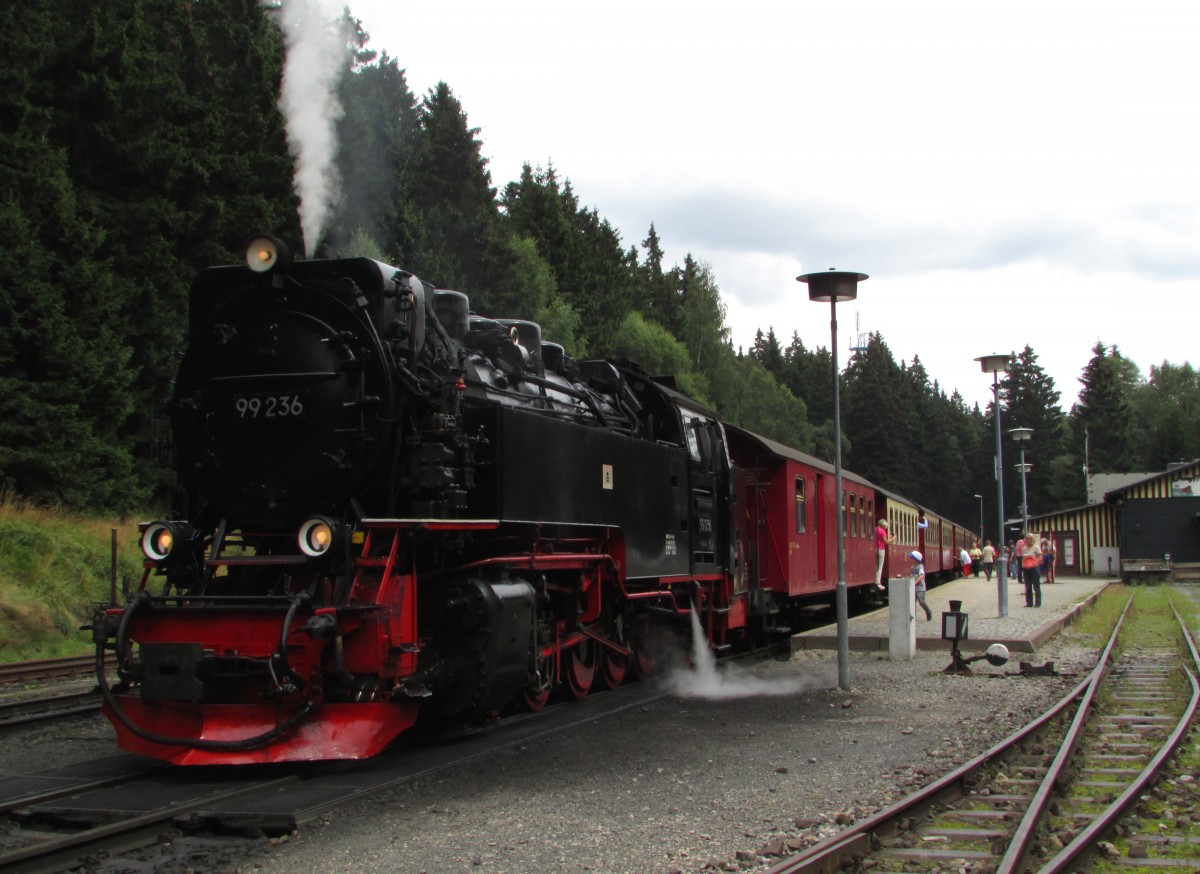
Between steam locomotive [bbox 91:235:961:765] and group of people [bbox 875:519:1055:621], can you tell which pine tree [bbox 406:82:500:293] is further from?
steam locomotive [bbox 91:235:961:765]

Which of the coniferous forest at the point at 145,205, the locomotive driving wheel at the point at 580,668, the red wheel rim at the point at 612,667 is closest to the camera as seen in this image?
the locomotive driving wheel at the point at 580,668

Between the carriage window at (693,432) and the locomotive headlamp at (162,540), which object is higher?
the carriage window at (693,432)

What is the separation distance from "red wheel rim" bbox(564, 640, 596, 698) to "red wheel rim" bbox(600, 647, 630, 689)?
22 centimetres

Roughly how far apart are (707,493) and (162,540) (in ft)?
21.0

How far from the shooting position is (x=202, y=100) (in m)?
24.7

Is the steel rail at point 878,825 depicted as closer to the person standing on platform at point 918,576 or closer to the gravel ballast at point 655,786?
the gravel ballast at point 655,786

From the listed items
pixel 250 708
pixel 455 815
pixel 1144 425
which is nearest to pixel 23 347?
pixel 250 708

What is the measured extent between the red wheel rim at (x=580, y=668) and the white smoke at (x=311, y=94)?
17.2 feet

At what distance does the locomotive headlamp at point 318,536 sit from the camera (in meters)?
6.62

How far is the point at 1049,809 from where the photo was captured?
5934mm

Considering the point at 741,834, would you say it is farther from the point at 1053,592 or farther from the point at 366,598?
the point at 1053,592

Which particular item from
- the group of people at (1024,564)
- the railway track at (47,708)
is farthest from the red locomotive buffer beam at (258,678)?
the group of people at (1024,564)

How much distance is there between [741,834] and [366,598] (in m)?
2.60

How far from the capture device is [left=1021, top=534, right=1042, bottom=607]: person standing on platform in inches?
831
